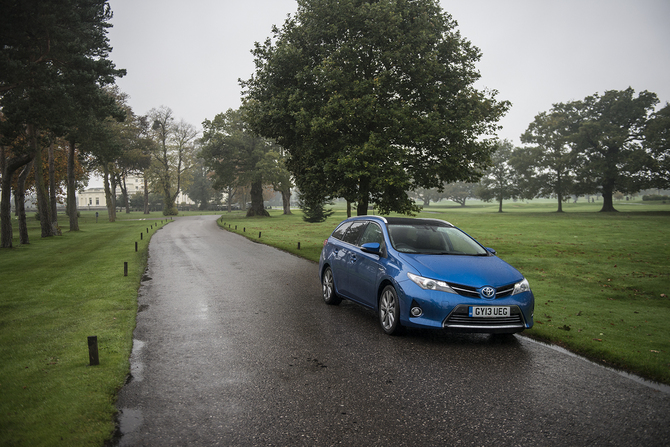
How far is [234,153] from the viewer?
180 feet

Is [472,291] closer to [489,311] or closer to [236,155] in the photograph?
[489,311]

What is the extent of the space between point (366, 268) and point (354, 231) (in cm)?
127

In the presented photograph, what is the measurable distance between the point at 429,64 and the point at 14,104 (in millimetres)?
17176

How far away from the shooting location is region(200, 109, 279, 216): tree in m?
53.9

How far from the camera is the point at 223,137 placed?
54.2 meters

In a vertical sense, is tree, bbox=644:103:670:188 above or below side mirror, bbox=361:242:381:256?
above

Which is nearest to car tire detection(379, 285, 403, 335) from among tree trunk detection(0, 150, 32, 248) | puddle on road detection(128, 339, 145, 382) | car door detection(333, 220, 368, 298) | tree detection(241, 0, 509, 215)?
car door detection(333, 220, 368, 298)

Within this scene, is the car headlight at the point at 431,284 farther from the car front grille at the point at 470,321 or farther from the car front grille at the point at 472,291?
the car front grille at the point at 470,321

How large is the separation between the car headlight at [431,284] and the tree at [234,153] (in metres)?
48.1

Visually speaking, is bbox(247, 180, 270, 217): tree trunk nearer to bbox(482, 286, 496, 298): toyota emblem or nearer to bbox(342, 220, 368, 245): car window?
bbox(342, 220, 368, 245): car window

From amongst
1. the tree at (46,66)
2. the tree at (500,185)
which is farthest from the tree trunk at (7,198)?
the tree at (500,185)

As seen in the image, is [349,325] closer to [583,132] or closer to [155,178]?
[583,132]

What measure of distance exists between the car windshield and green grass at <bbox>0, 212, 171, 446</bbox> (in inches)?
174

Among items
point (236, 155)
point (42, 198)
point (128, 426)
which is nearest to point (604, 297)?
point (128, 426)
